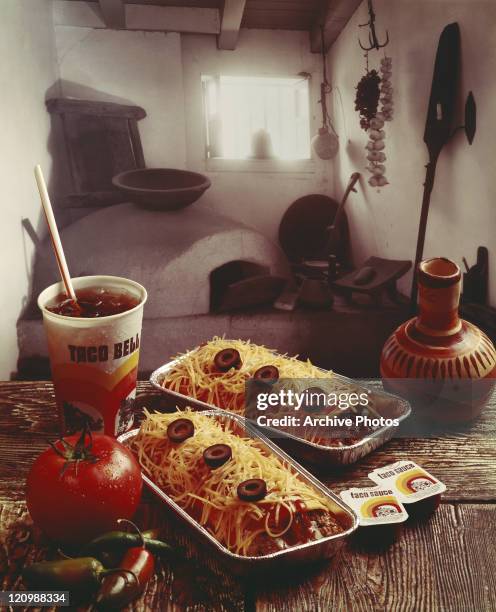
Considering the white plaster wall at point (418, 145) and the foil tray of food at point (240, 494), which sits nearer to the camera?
the foil tray of food at point (240, 494)

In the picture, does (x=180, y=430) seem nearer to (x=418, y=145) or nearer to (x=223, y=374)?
(x=223, y=374)

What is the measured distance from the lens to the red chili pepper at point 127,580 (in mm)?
521

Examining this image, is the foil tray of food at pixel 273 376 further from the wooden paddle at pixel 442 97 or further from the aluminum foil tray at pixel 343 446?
the wooden paddle at pixel 442 97

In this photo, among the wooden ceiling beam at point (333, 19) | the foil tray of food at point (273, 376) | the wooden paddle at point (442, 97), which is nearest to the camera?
the foil tray of food at point (273, 376)

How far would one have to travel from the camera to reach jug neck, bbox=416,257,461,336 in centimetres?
87

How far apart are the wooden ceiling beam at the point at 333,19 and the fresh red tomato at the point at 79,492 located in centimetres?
242

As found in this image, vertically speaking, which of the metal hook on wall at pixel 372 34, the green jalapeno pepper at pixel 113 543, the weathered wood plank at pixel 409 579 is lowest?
the weathered wood plank at pixel 409 579

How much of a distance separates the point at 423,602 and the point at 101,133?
242cm

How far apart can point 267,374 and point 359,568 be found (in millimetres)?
356

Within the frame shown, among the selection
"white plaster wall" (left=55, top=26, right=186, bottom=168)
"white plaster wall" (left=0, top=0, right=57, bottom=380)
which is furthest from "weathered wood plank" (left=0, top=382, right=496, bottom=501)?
"white plaster wall" (left=55, top=26, right=186, bottom=168)

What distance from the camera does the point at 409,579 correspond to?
584 mm

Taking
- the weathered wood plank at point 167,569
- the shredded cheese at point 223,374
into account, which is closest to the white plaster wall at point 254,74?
the shredded cheese at point 223,374

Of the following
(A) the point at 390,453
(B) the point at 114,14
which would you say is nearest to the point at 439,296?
(A) the point at 390,453

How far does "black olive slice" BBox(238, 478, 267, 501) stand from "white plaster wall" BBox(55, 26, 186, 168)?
7.21 feet
